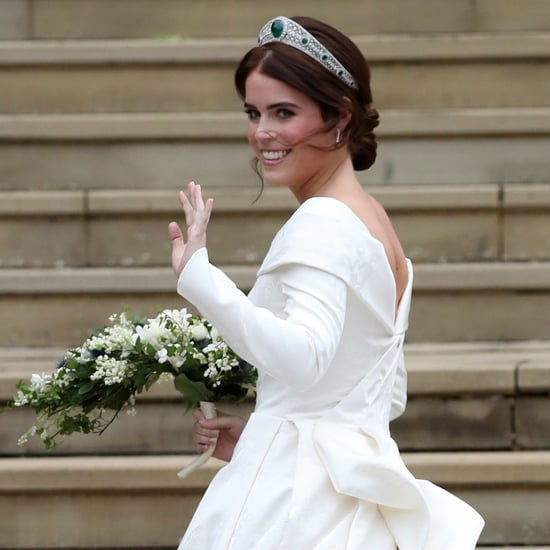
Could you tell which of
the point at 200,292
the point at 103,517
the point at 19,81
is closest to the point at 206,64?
the point at 19,81

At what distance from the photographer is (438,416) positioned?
4.71 m

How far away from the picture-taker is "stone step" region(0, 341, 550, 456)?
15.3 ft

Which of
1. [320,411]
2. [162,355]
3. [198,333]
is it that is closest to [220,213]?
[198,333]

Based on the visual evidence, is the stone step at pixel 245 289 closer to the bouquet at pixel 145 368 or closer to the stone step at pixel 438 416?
the stone step at pixel 438 416

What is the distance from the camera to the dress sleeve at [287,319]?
235 cm

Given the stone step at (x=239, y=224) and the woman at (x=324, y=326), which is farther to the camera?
the stone step at (x=239, y=224)

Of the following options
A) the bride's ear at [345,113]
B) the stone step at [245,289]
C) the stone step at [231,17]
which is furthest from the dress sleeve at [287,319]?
the stone step at [231,17]

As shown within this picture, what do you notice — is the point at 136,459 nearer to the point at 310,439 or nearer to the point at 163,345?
the point at 163,345

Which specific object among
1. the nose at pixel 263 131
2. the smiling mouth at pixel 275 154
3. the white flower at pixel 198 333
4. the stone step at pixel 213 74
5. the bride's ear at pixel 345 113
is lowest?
the white flower at pixel 198 333

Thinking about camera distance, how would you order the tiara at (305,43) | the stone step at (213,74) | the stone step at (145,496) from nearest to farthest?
the tiara at (305,43) → the stone step at (145,496) → the stone step at (213,74)

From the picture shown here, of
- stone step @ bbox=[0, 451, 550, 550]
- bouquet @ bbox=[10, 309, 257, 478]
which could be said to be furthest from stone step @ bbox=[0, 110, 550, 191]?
bouquet @ bbox=[10, 309, 257, 478]

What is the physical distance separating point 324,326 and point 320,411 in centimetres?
28

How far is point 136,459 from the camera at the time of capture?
4.67m

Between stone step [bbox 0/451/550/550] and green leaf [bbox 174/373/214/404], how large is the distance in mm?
1688
